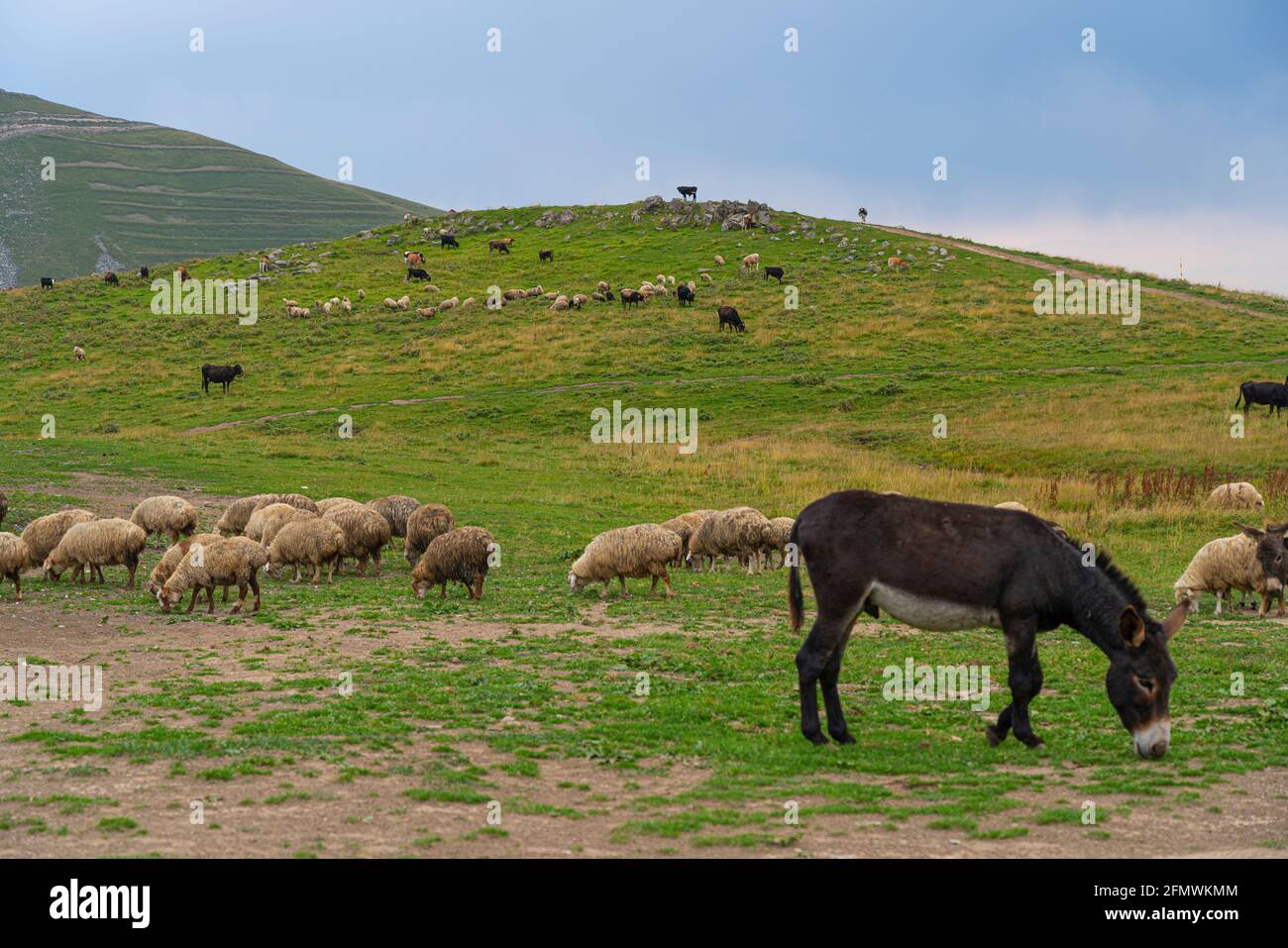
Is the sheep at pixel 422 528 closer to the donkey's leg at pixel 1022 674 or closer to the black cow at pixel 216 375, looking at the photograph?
the donkey's leg at pixel 1022 674

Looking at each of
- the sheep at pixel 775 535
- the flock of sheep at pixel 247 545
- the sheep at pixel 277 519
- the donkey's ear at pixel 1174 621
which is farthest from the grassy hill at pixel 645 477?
the sheep at pixel 277 519

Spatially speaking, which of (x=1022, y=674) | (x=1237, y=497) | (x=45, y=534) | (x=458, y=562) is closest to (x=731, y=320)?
(x=1237, y=497)

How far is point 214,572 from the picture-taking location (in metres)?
19.3

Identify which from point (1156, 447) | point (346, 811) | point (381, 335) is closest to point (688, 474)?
point (1156, 447)

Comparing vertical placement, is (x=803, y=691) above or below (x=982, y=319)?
below

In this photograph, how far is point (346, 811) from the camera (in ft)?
29.8

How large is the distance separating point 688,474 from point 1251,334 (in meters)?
39.8

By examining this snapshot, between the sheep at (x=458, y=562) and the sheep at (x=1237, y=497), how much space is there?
21.2 m

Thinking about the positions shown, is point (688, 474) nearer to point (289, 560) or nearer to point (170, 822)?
point (289, 560)

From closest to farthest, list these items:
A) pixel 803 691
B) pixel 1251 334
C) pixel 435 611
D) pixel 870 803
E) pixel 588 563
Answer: pixel 870 803
pixel 803 691
pixel 435 611
pixel 588 563
pixel 1251 334

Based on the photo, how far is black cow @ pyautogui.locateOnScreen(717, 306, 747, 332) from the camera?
220ft

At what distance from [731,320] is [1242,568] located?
4860 cm

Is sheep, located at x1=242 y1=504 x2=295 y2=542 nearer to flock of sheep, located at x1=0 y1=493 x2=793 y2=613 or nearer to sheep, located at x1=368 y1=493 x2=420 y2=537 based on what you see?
flock of sheep, located at x1=0 y1=493 x2=793 y2=613

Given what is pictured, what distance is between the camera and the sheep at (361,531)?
23.6 metres
